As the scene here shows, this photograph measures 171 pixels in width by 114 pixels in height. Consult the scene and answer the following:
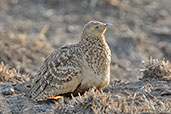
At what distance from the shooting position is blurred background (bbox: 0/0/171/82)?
→ 11000 mm

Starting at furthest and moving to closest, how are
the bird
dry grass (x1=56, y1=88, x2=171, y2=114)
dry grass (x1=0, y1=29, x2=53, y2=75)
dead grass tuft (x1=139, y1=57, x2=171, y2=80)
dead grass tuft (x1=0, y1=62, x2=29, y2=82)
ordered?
dry grass (x1=0, y1=29, x2=53, y2=75) < dead grass tuft (x1=0, y1=62, x2=29, y2=82) < dead grass tuft (x1=139, y1=57, x2=171, y2=80) < the bird < dry grass (x1=56, y1=88, x2=171, y2=114)

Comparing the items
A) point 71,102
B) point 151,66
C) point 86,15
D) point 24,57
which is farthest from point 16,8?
point 71,102

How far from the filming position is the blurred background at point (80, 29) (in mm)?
11000

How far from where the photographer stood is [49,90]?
6316mm

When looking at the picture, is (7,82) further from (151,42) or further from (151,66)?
(151,42)

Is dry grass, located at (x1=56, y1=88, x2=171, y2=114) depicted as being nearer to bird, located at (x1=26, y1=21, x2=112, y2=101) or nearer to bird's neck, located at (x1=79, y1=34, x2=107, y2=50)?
bird, located at (x1=26, y1=21, x2=112, y2=101)

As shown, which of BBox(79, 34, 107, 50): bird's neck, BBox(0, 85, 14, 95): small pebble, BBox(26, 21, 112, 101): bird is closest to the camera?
BBox(26, 21, 112, 101): bird

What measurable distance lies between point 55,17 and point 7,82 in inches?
250

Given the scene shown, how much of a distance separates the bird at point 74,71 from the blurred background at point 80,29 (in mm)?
3754

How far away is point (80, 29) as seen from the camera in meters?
13.3

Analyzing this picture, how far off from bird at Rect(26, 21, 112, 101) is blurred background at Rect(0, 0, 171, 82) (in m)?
3.75

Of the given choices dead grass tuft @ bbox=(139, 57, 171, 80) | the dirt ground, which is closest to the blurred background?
the dirt ground

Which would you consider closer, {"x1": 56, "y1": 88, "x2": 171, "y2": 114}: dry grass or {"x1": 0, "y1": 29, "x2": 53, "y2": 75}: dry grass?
{"x1": 56, "y1": 88, "x2": 171, "y2": 114}: dry grass

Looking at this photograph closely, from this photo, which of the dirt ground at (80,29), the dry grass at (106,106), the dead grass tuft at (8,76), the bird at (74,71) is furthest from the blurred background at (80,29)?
the dry grass at (106,106)
